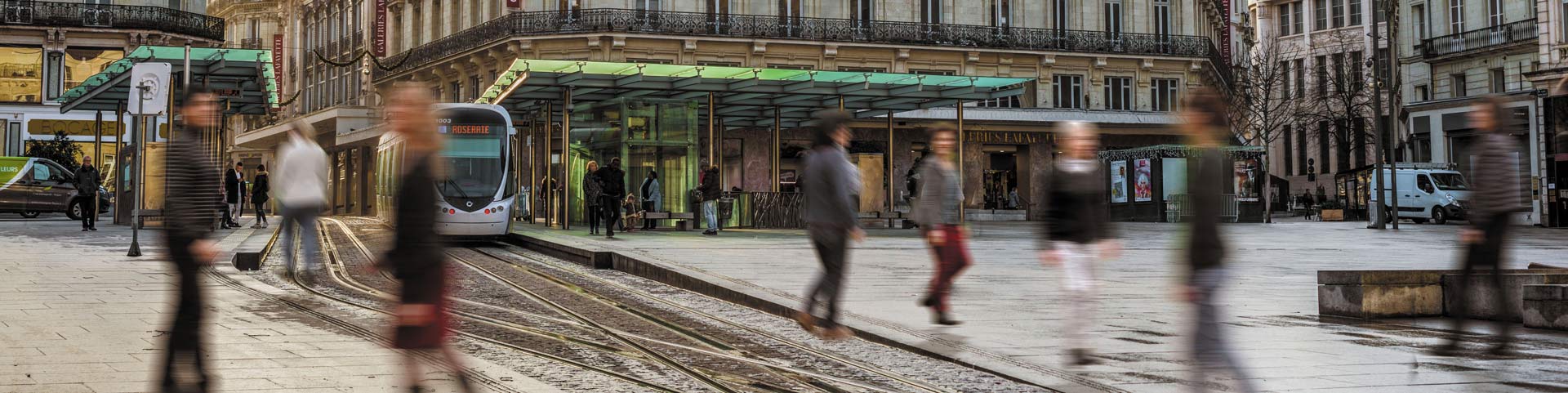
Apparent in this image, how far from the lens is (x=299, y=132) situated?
44.8ft

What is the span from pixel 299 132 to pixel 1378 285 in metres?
10.1

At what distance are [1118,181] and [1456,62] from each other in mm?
22355

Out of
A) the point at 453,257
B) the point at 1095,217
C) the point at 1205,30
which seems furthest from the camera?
the point at 1205,30

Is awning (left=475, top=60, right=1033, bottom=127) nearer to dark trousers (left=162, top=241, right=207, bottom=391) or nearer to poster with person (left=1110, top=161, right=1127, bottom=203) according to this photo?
poster with person (left=1110, top=161, right=1127, bottom=203)

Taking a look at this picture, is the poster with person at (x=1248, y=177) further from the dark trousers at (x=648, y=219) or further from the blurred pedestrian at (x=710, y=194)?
the blurred pedestrian at (x=710, y=194)

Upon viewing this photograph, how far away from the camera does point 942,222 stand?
1038 cm

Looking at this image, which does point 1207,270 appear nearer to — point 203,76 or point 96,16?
point 203,76

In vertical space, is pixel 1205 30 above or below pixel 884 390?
above

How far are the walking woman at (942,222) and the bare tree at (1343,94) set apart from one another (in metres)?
57.6

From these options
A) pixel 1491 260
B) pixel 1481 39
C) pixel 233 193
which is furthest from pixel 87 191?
pixel 1481 39

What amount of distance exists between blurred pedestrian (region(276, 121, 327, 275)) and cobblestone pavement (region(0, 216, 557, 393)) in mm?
821

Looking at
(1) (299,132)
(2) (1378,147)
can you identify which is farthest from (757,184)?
(1) (299,132)

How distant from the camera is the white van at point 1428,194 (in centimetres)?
4144

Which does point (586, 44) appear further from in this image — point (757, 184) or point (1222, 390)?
point (1222, 390)
